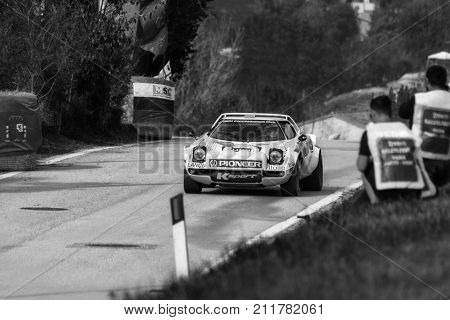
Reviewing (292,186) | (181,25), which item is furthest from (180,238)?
(181,25)

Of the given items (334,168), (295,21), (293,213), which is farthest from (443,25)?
(293,213)

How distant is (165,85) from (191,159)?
17565 mm

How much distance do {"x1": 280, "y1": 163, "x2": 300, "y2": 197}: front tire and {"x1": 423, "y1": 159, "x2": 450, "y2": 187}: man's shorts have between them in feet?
20.0

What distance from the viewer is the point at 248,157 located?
18328mm

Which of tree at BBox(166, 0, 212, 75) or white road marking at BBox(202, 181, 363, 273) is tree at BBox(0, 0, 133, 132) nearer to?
tree at BBox(166, 0, 212, 75)

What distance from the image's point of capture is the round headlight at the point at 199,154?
18.4 metres

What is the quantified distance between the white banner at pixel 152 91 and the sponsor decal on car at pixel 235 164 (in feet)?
56.0

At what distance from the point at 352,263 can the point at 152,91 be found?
26.7 m

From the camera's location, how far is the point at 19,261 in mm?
11883

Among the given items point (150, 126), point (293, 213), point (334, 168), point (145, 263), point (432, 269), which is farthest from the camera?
point (150, 126)

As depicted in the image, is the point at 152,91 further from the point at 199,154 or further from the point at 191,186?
the point at 199,154

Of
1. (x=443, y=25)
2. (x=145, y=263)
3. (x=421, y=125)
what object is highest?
(x=443, y=25)

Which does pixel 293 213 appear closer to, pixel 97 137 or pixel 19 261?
pixel 19 261

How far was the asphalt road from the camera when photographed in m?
11.0
